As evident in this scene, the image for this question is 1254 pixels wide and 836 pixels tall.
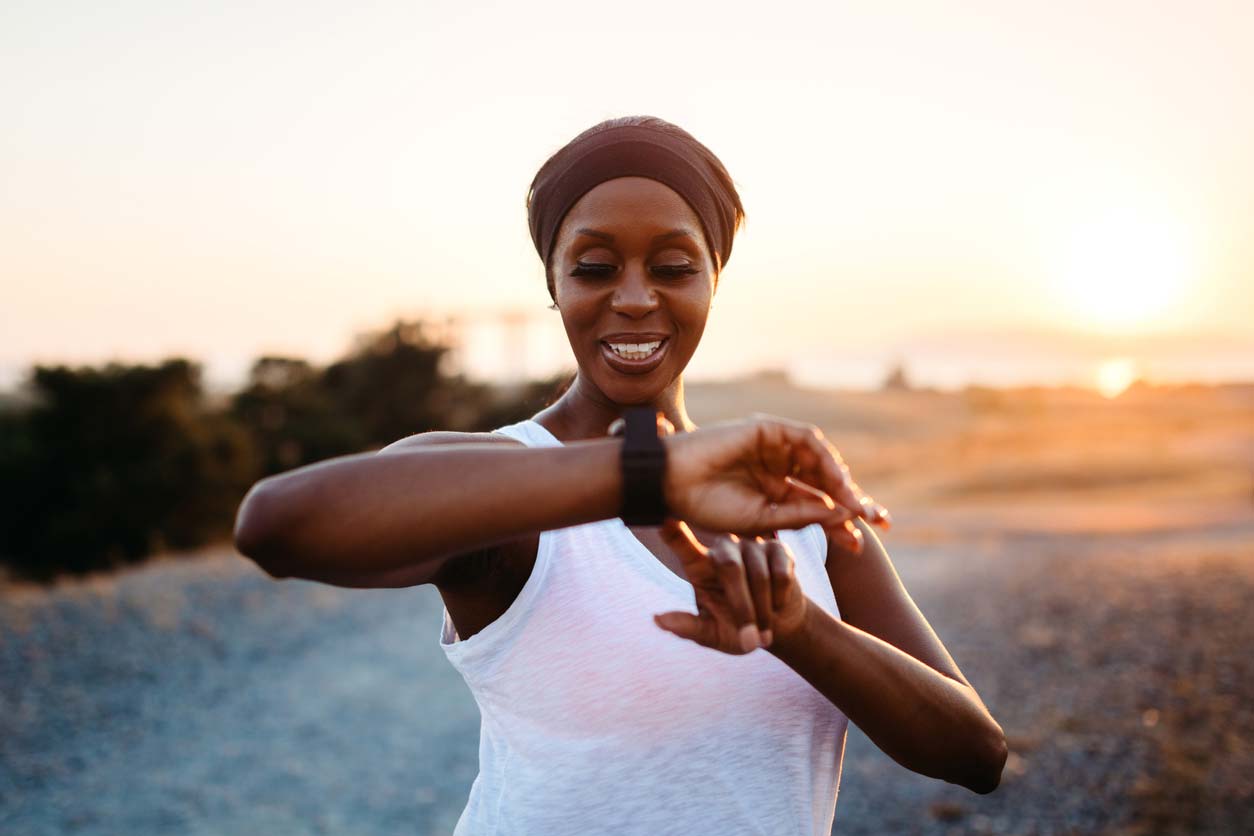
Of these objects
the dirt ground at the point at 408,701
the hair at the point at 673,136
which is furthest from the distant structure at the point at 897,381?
the hair at the point at 673,136

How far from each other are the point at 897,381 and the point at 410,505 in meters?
72.9

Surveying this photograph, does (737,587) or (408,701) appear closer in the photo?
(737,587)

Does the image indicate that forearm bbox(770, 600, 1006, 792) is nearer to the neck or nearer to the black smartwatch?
the black smartwatch

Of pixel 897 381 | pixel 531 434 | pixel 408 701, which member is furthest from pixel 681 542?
pixel 897 381

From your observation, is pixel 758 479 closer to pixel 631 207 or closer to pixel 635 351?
pixel 635 351

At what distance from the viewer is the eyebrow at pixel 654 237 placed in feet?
7.02

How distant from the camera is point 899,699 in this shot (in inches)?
75.0

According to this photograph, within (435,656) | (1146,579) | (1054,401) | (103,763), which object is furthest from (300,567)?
(1054,401)

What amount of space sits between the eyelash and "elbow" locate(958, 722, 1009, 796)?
126 cm

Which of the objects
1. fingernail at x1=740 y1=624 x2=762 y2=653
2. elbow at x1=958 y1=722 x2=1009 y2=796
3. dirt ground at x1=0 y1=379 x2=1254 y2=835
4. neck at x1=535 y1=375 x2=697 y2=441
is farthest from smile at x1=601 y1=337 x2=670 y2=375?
dirt ground at x1=0 y1=379 x2=1254 y2=835

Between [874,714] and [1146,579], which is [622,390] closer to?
[874,714]

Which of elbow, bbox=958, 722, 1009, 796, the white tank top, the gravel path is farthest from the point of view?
the gravel path

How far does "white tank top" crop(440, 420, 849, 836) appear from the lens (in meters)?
1.92

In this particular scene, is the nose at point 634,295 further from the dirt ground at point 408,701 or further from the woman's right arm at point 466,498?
the dirt ground at point 408,701
